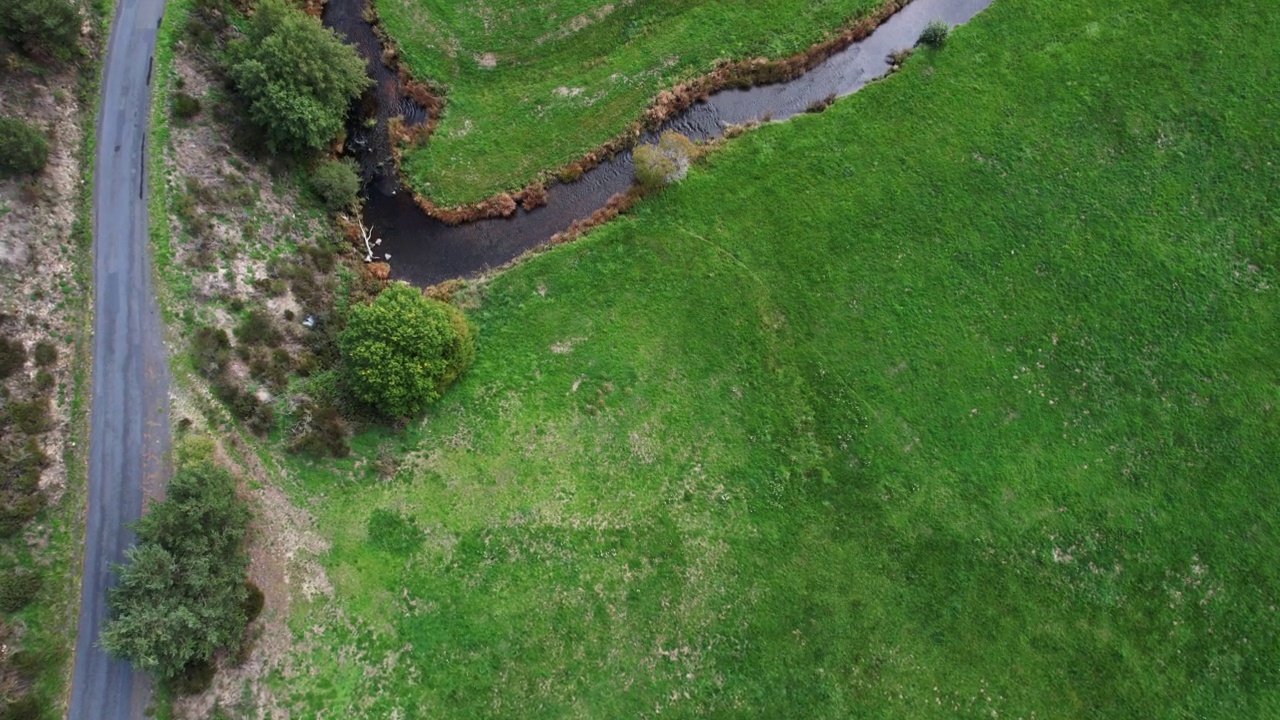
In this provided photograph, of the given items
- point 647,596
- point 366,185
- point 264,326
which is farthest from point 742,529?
point 366,185

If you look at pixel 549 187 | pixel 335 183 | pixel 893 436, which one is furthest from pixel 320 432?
pixel 893 436

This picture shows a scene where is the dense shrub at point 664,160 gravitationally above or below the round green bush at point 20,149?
below

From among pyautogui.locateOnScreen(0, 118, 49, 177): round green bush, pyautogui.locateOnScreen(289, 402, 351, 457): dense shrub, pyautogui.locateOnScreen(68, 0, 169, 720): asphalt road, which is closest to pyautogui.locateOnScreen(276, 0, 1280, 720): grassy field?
pyautogui.locateOnScreen(289, 402, 351, 457): dense shrub

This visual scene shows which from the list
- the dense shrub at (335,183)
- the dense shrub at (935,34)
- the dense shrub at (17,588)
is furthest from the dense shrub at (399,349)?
the dense shrub at (935,34)

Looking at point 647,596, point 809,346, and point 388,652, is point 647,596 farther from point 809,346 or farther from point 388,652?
point 809,346

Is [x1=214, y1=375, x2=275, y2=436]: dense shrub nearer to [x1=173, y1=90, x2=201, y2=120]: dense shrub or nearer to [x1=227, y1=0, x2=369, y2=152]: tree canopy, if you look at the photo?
[x1=227, y1=0, x2=369, y2=152]: tree canopy

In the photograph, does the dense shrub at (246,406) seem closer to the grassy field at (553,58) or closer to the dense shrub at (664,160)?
the grassy field at (553,58)
